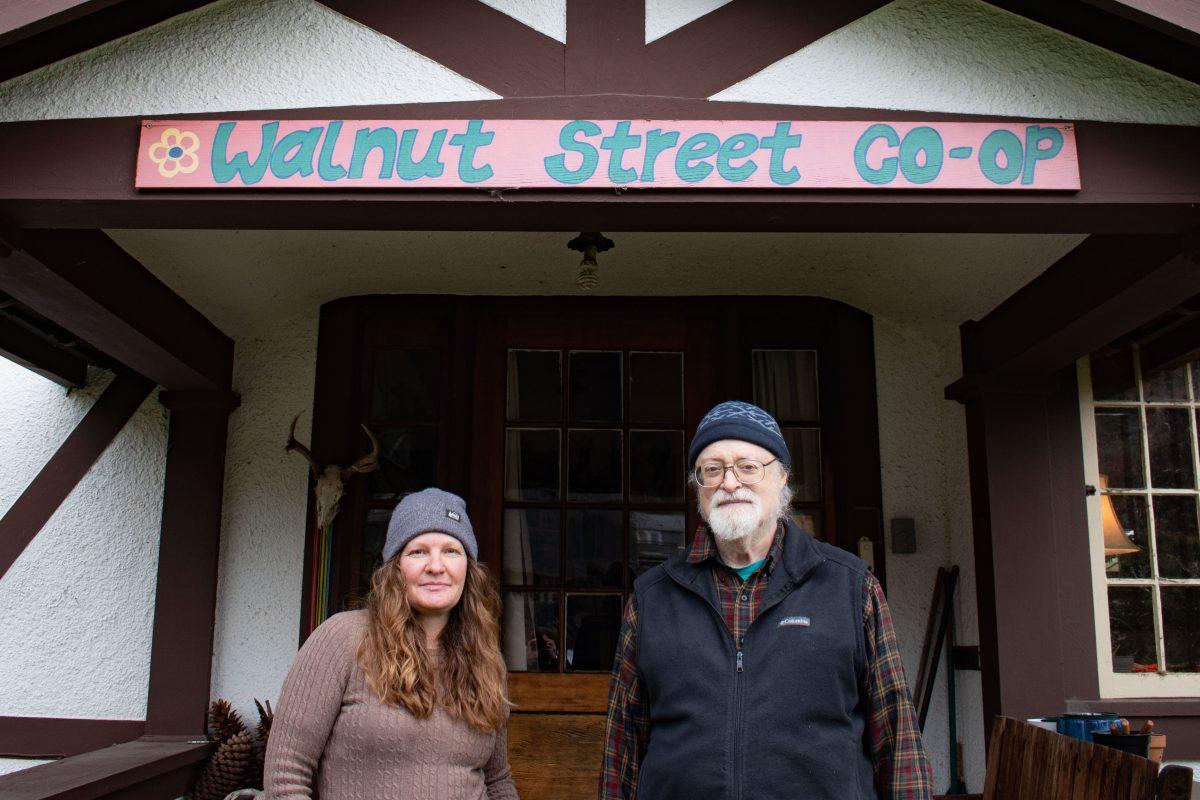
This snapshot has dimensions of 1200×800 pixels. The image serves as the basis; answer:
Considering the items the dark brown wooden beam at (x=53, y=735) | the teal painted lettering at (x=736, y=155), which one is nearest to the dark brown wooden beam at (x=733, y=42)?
the teal painted lettering at (x=736, y=155)

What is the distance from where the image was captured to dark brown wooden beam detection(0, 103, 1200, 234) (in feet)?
8.35

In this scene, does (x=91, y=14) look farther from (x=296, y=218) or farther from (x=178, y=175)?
(x=296, y=218)

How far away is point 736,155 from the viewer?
258cm

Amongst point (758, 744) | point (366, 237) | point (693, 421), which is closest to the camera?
point (758, 744)

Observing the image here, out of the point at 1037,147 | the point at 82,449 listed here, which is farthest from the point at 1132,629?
the point at 82,449

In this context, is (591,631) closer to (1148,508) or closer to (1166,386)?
(1148,508)

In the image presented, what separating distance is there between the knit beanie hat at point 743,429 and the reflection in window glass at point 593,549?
203 centimetres

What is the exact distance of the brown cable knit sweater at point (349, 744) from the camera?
2.03m

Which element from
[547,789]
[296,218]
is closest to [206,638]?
[547,789]

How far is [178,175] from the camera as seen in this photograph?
8.59 feet

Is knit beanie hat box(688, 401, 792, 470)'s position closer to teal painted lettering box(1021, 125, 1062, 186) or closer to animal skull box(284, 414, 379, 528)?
teal painted lettering box(1021, 125, 1062, 186)

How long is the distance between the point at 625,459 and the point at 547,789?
53.1 inches

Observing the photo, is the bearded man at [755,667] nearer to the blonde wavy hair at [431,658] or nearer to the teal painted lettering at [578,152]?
the blonde wavy hair at [431,658]

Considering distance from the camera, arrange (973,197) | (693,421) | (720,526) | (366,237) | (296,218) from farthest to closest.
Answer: (693,421), (366,237), (296,218), (973,197), (720,526)
